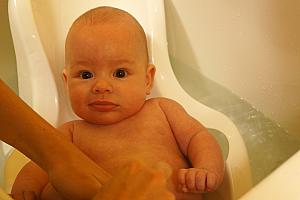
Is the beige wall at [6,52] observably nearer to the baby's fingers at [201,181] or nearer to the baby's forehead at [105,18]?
the baby's forehead at [105,18]

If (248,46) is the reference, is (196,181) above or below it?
below

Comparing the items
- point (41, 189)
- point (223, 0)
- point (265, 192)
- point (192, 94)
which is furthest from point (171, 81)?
point (265, 192)

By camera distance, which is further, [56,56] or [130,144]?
[56,56]

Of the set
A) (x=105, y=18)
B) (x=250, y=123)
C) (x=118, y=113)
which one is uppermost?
(x=105, y=18)

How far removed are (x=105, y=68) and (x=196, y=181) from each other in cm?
26

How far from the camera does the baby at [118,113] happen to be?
2.77ft

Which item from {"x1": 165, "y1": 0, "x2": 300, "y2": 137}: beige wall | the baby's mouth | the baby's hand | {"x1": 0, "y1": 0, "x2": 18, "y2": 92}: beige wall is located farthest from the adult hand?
{"x1": 0, "y1": 0, "x2": 18, "y2": 92}: beige wall

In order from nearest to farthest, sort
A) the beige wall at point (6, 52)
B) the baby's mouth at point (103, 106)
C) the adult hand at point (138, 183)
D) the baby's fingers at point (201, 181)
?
the adult hand at point (138, 183)
the baby's fingers at point (201, 181)
the baby's mouth at point (103, 106)
the beige wall at point (6, 52)

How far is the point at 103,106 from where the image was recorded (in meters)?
0.87

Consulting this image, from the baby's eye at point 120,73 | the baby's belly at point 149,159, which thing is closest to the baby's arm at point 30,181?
the baby's belly at point 149,159

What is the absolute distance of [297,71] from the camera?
1.03 m

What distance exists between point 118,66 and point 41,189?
253 millimetres

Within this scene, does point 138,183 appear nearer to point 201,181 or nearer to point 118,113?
point 201,181

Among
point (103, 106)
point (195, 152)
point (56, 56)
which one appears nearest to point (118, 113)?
point (103, 106)
